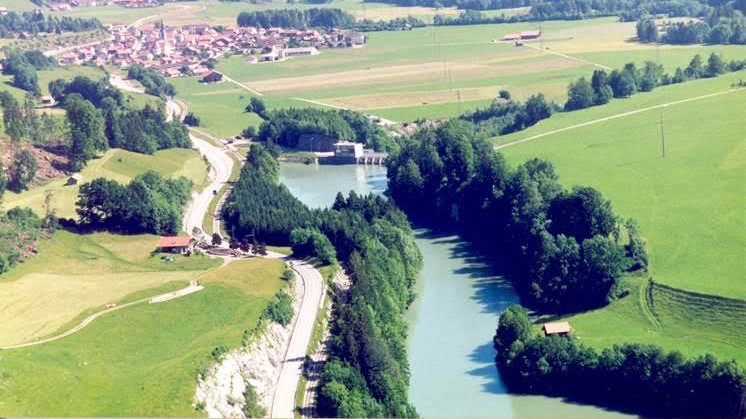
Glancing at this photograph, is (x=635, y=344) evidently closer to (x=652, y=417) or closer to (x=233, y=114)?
(x=652, y=417)

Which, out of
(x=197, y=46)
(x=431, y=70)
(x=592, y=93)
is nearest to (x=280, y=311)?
(x=592, y=93)

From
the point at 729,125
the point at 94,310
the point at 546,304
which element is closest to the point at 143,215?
the point at 94,310

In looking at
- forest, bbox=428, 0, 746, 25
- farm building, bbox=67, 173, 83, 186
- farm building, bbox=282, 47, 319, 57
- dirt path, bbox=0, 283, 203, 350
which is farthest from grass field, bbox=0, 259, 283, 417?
forest, bbox=428, 0, 746, 25

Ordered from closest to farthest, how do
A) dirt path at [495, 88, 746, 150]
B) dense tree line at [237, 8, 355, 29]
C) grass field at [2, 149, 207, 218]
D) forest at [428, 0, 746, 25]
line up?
grass field at [2, 149, 207, 218] < dirt path at [495, 88, 746, 150] < forest at [428, 0, 746, 25] < dense tree line at [237, 8, 355, 29]

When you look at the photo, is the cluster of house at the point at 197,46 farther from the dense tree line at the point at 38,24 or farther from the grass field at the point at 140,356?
the grass field at the point at 140,356

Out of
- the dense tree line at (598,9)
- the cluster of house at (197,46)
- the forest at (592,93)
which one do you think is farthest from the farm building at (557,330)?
the dense tree line at (598,9)

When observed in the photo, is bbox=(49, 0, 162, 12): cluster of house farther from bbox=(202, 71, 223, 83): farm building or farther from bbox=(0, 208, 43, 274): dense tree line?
bbox=(0, 208, 43, 274): dense tree line
